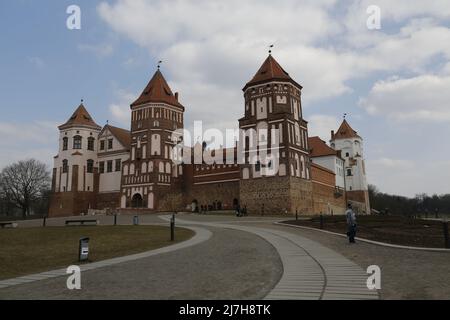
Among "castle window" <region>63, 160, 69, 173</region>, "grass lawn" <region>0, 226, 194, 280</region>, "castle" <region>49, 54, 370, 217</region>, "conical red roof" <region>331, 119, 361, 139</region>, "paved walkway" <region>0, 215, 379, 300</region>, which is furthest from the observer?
"conical red roof" <region>331, 119, 361, 139</region>

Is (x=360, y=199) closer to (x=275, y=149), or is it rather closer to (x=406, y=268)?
(x=275, y=149)

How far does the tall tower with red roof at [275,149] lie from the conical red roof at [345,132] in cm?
2973

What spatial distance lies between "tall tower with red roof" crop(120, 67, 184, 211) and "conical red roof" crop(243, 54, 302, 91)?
45.0ft

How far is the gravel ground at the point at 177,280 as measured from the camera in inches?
Answer: 297

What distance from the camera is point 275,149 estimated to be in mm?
48375

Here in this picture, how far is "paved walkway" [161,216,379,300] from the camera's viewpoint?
6.97 metres

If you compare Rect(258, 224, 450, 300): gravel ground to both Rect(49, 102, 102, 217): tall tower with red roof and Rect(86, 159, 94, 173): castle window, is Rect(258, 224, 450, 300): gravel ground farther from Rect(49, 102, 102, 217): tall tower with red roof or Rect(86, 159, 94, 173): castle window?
Rect(86, 159, 94, 173): castle window

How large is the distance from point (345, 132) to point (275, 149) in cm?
3644

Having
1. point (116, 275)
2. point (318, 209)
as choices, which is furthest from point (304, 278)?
point (318, 209)

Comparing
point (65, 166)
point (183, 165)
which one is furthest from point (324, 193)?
point (65, 166)

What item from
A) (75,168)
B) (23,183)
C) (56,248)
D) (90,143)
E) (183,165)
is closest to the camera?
(56,248)

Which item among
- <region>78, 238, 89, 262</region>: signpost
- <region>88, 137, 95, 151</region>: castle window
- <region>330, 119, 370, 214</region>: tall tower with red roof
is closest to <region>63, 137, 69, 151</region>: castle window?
<region>88, 137, 95, 151</region>: castle window
